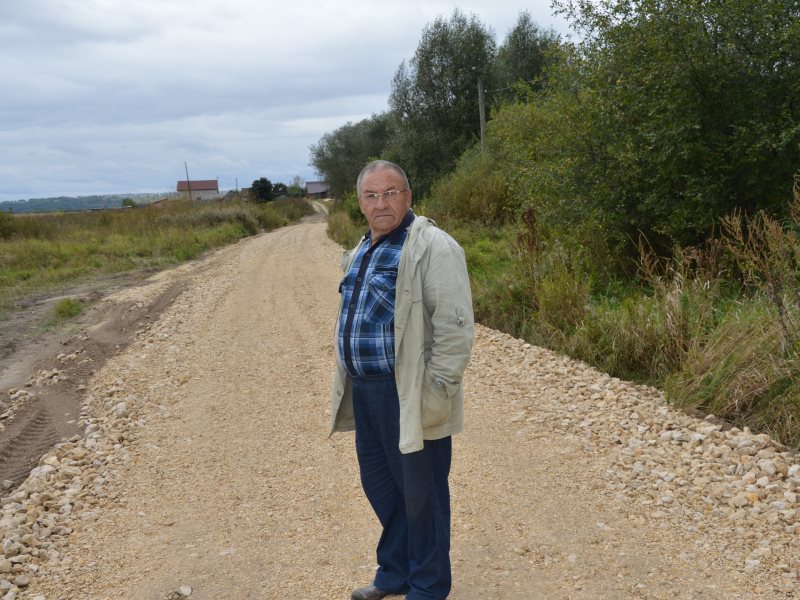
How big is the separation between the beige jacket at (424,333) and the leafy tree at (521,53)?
98.1 ft

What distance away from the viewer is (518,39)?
32875 millimetres

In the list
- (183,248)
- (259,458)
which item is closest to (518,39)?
(183,248)

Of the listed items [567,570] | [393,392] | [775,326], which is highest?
[393,392]

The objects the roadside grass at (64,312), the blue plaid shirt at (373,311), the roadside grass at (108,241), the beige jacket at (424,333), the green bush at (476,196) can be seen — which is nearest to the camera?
the beige jacket at (424,333)

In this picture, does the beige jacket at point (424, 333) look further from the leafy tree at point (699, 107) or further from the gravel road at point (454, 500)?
the leafy tree at point (699, 107)

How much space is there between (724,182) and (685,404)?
4410mm

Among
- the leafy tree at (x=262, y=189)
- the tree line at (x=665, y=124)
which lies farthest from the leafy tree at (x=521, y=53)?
the leafy tree at (x=262, y=189)

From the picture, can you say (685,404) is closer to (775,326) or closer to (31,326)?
(775,326)

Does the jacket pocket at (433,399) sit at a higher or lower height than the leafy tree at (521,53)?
lower

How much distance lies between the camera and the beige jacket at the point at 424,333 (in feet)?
9.23

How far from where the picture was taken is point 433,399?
283 centimetres

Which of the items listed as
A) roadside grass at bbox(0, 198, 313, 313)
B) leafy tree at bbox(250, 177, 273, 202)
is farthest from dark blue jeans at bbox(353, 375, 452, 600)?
leafy tree at bbox(250, 177, 273, 202)

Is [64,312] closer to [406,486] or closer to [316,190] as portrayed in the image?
[406,486]

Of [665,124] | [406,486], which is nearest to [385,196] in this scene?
[406,486]
